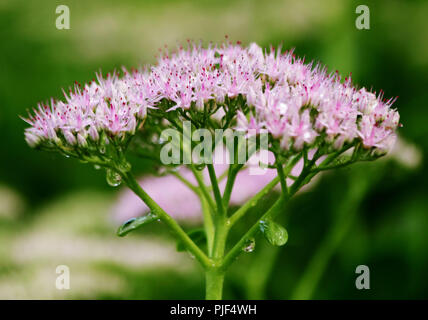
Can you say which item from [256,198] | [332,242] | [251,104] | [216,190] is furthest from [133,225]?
[332,242]

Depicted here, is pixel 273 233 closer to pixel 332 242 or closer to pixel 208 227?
pixel 208 227

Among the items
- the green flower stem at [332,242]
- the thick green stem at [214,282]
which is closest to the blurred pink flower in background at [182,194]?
the green flower stem at [332,242]

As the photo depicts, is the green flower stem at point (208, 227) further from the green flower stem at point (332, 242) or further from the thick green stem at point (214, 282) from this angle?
the green flower stem at point (332, 242)

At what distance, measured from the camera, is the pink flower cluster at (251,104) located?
1.62 meters

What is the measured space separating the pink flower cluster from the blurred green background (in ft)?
3.28

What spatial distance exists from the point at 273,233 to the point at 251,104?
39 centimetres

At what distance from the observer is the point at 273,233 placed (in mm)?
1612

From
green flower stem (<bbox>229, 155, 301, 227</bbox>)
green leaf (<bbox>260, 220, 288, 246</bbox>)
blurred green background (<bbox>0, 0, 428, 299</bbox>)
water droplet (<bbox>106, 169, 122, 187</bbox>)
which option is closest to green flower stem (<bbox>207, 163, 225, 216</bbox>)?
green flower stem (<bbox>229, 155, 301, 227</bbox>)

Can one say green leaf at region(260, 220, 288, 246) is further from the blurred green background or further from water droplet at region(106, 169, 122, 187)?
the blurred green background

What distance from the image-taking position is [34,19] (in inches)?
173

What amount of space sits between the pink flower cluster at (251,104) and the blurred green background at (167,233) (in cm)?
100

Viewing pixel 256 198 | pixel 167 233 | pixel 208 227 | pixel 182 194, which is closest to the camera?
pixel 256 198
